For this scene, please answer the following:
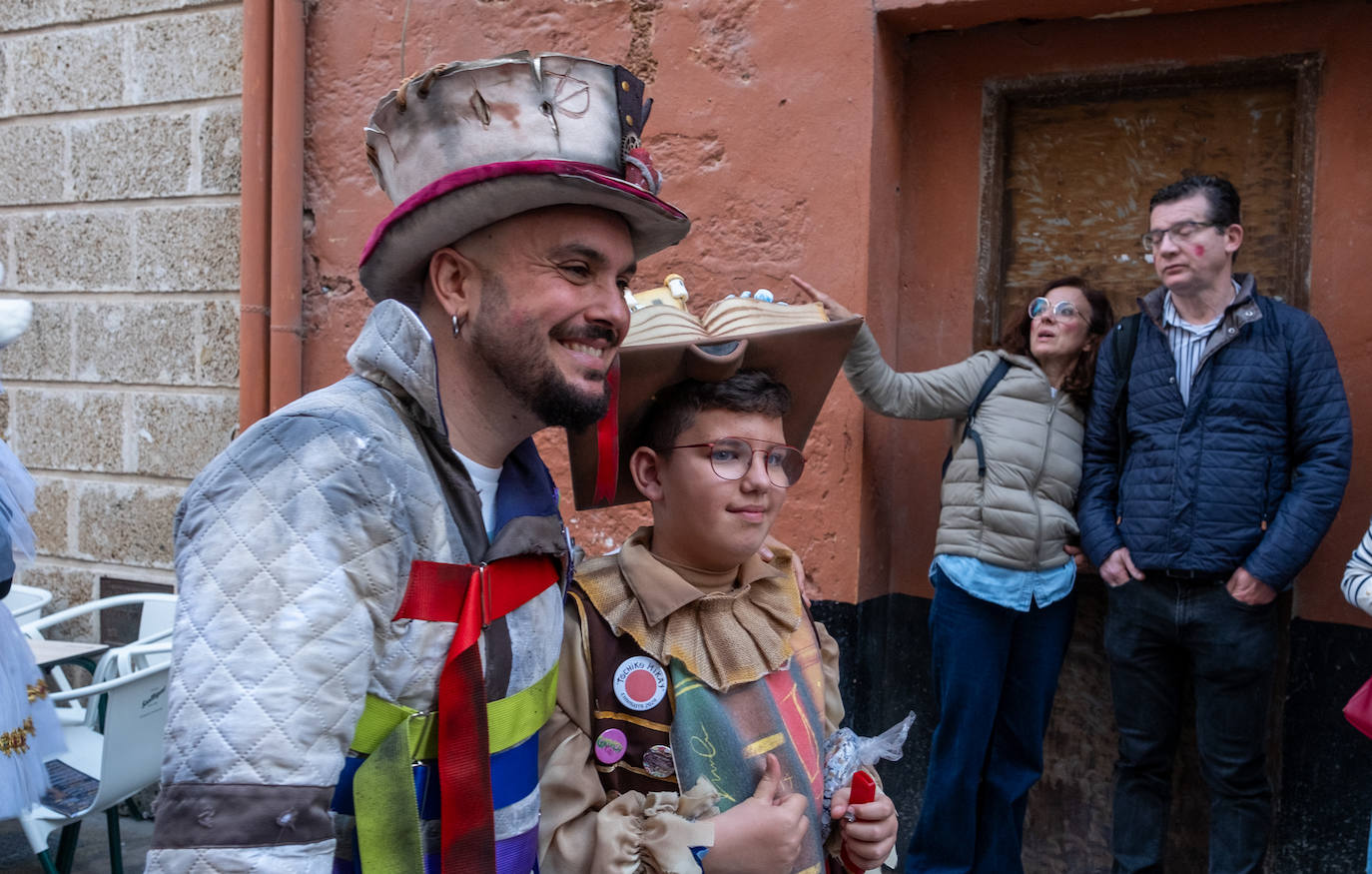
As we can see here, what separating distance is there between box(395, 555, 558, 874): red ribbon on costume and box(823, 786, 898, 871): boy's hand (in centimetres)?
71

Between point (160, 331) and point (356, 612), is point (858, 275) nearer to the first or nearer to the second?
point (356, 612)

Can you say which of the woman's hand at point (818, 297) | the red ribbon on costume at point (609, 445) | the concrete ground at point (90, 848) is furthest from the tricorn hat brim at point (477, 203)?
the concrete ground at point (90, 848)

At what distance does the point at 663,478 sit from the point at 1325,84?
9.43 ft

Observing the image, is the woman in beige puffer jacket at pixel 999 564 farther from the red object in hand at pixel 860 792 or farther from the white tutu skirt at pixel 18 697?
the white tutu skirt at pixel 18 697

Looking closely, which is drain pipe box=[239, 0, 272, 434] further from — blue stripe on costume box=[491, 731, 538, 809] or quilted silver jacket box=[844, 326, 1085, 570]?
blue stripe on costume box=[491, 731, 538, 809]

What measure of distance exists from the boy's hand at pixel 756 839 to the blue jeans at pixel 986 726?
1.99 metres

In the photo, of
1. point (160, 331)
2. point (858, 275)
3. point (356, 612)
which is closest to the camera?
point (356, 612)

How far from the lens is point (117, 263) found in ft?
16.8

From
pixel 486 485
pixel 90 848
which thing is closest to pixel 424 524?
pixel 486 485

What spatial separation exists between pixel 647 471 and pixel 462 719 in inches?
30.6

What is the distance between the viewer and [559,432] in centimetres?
429

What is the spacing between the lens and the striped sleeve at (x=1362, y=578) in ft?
9.41

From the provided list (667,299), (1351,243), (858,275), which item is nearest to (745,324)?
(667,299)

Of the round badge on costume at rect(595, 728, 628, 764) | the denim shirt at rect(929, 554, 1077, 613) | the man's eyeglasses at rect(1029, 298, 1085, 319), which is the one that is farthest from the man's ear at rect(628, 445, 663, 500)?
the man's eyeglasses at rect(1029, 298, 1085, 319)
